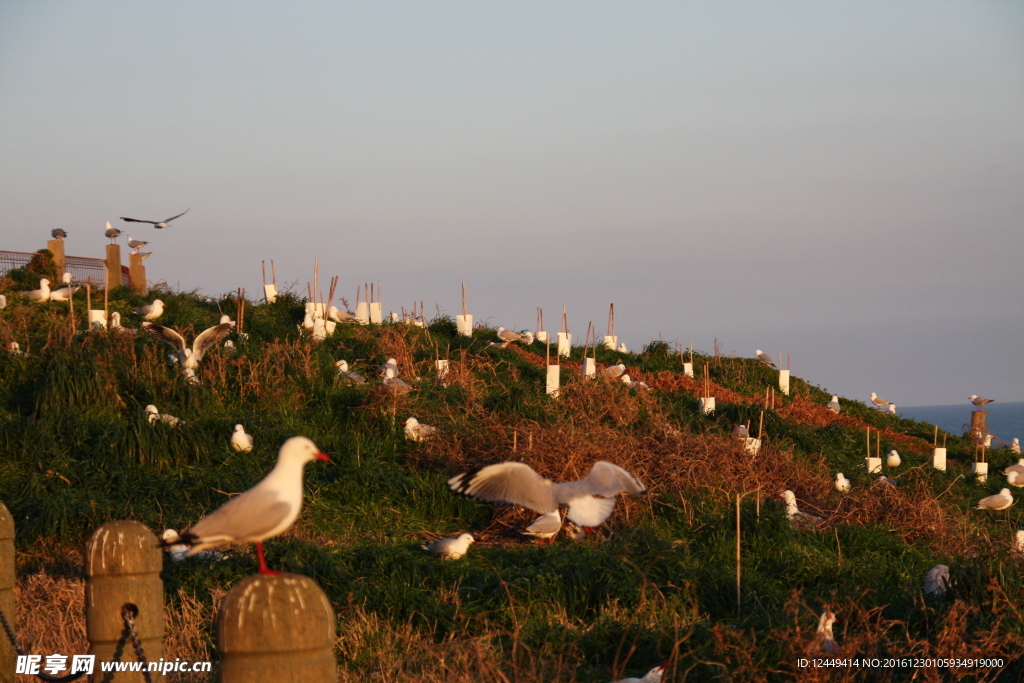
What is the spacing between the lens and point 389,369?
565 inches

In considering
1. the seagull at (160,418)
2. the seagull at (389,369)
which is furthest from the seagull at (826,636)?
the seagull at (389,369)

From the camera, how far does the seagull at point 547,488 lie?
24.9ft

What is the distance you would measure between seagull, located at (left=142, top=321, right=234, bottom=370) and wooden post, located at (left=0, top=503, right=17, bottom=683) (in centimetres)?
813

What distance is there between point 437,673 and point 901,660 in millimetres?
2753

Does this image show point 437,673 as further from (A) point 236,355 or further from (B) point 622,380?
(B) point 622,380

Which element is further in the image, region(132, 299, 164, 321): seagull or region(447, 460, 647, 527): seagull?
region(132, 299, 164, 321): seagull

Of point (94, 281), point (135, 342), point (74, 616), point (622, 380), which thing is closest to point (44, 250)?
point (94, 281)

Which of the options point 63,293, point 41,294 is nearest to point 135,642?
point 63,293

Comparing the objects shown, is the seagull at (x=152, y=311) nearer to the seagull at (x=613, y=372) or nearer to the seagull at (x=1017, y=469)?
Answer: the seagull at (x=613, y=372)

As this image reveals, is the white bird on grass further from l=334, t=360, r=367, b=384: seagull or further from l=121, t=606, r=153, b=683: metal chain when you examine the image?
l=121, t=606, r=153, b=683: metal chain

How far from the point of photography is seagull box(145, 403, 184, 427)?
36.4 feet

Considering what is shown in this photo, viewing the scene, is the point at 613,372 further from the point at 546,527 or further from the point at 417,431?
the point at 546,527

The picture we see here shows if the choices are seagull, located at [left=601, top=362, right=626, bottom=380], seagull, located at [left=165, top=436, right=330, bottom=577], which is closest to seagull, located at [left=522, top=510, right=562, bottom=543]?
seagull, located at [left=165, top=436, right=330, bottom=577]

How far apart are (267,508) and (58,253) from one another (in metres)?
20.6
